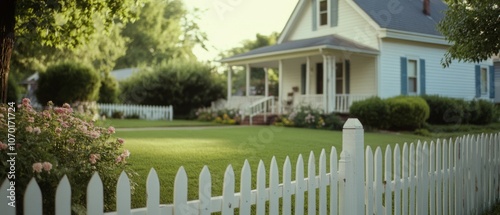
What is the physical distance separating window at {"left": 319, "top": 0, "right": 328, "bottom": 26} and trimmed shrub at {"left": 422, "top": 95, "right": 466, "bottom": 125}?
651 cm

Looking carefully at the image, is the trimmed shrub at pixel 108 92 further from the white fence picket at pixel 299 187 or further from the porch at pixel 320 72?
the white fence picket at pixel 299 187

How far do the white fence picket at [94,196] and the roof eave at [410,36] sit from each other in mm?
18722

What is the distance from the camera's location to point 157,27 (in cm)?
4488

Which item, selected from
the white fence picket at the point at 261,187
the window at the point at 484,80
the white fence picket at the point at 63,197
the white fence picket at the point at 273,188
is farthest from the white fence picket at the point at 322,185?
the window at the point at 484,80

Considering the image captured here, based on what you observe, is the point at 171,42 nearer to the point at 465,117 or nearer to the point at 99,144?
the point at 465,117

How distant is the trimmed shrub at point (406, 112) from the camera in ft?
51.7

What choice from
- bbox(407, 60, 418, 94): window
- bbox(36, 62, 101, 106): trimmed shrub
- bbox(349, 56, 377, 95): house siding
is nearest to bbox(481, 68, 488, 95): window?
bbox(407, 60, 418, 94): window

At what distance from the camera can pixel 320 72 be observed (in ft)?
72.0

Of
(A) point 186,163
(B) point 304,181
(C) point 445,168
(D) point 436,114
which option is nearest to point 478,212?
(C) point 445,168

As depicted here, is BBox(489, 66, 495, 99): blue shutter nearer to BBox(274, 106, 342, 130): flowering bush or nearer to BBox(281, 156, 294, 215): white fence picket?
BBox(274, 106, 342, 130): flowering bush

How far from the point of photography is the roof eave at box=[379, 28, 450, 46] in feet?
63.7

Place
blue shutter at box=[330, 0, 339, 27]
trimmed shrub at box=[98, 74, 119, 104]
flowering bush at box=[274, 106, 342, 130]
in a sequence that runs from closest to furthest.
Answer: flowering bush at box=[274, 106, 342, 130]
blue shutter at box=[330, 0, 339, 27]
trimmed shrub at box=[98, 74, 119, 104]

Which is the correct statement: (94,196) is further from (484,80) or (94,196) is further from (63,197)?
(484,80)

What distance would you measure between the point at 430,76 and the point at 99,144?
66.4 feet
